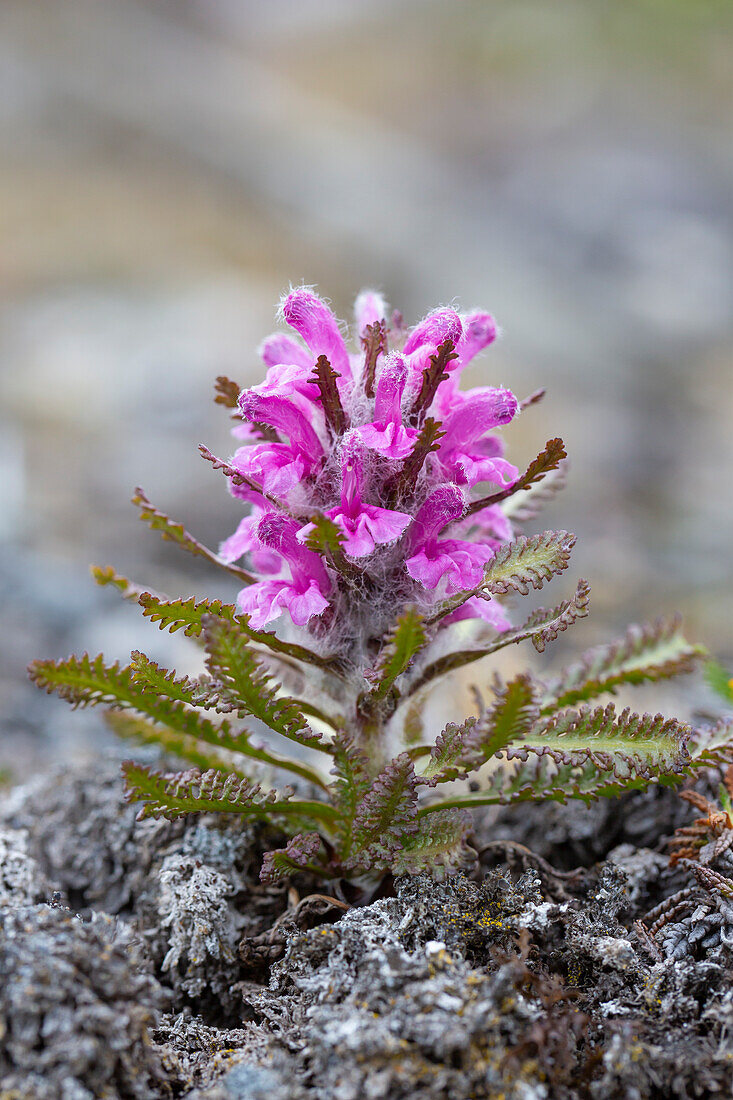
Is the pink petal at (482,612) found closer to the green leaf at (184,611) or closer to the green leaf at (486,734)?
the green leaf at (486,734)

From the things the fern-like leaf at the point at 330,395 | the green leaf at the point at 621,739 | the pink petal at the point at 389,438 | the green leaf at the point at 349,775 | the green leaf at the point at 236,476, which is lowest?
the green leaf at the point at 349,775

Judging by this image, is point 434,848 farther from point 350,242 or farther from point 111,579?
point 350,242

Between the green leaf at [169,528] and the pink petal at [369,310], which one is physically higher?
the pink petal at [369,310]

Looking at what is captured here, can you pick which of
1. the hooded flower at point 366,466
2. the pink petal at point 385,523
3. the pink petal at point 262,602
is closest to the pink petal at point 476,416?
the hooded flower at point 366,466

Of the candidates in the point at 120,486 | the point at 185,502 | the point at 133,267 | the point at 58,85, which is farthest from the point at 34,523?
the point at 58,85

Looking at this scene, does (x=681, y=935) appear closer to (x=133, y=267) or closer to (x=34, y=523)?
(x=34, y=523)

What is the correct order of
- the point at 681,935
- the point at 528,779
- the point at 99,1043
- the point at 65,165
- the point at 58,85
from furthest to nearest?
the point at 58,85, the point at 65,165, the point at 528,779, the point at 681,935, the point at 99,1043
